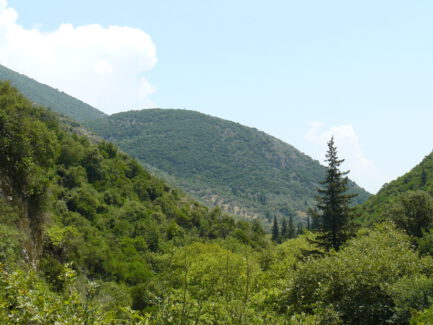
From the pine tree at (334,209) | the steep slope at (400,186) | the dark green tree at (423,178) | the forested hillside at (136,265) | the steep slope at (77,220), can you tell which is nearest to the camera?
the forested hillside at (136,265)

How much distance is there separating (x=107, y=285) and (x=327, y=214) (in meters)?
21.5

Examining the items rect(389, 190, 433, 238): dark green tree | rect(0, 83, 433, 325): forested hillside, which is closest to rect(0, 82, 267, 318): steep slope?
rect(0, 83, 433, 325): forested hillside

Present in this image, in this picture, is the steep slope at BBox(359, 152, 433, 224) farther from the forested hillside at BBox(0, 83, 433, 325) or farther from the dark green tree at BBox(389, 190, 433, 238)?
the forested hillside at BBox(0, 83, 433, 325)

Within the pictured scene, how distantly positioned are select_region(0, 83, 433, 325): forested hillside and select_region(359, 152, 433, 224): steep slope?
112 feet

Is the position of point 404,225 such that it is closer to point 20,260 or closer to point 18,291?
point 20,260

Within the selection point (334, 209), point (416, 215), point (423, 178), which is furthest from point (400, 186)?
point (334, 209)

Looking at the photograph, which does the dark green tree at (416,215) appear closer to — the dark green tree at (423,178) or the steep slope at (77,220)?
the steep slope at (77,220)

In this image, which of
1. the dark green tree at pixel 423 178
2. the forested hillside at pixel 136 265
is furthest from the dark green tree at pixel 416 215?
the dark green tree at pixel 423 178

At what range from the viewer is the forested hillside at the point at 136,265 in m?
6.77

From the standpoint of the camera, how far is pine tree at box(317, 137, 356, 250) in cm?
3144

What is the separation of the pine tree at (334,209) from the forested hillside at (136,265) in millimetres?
708

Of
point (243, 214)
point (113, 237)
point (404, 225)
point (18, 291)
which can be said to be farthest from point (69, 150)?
point (243, 214)

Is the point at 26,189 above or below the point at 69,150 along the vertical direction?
below

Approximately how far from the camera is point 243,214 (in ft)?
576
